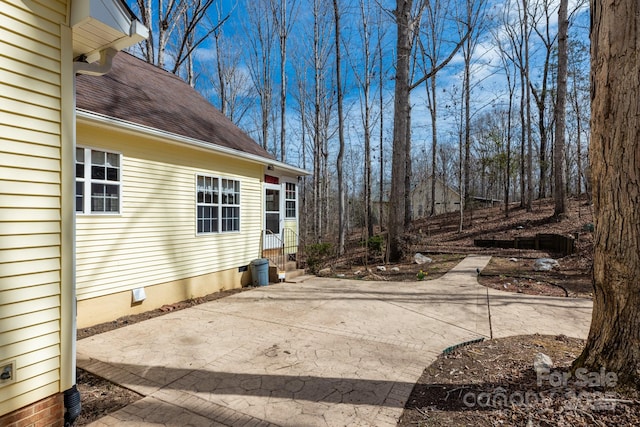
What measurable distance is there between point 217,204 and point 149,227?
185 centimetres

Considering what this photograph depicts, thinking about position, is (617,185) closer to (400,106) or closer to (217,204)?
(217,204)

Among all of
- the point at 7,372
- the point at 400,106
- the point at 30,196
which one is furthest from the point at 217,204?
the point at 400,106

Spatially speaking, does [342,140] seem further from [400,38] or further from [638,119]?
[638,119]

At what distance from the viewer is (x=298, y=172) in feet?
35.4

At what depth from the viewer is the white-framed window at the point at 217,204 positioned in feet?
24.7

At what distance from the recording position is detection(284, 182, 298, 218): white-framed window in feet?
35.2

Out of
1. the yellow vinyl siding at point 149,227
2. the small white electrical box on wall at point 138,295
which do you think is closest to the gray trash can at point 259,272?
the yellow vinyl siding at point 149,227

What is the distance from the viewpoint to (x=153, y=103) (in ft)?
25.1

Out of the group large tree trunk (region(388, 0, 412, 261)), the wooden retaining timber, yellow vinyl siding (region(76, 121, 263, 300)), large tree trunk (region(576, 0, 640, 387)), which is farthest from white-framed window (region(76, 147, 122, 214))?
the wooden retaining timber

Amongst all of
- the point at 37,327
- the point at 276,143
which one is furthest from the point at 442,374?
the point at 276,143

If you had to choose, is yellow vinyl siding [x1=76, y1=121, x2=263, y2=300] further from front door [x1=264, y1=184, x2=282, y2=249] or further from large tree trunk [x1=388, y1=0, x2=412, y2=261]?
large tree trunk [x1=388, y1=0, x2=412, y2=261]

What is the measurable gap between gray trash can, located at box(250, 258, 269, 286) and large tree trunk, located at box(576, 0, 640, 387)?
22.8 ft

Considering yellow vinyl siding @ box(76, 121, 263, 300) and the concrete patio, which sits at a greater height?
yellow vinyl siding @ box(76, 121, 263, 300)

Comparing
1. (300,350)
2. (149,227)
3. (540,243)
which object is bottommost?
(300,350)
